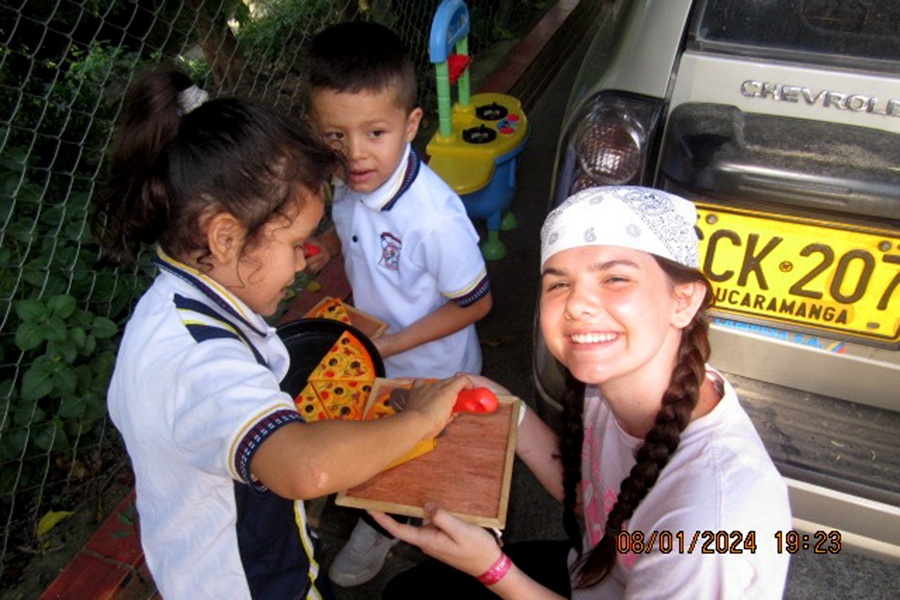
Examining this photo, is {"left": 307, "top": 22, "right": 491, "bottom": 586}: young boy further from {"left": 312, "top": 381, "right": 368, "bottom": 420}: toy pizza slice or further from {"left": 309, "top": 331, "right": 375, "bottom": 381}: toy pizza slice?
{"left": 312, "top": 381, "right": 368, "bottom": 420}: toy pizza slice

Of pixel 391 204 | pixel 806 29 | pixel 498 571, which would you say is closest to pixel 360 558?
pixel 498 571

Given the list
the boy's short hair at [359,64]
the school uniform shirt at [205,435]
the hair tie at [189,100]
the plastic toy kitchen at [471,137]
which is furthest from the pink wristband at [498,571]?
the plastic toy kitchen at [471,137]

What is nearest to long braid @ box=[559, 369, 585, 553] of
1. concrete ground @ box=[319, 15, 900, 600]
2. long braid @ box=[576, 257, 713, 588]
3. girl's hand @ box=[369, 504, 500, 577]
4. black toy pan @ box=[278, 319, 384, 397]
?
long braid @ box=[576, 257, 713, 588]

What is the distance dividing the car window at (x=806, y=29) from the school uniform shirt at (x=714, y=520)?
84 cm

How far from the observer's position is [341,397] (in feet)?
5.70

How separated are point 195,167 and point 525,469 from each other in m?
1.82

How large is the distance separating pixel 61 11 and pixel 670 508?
424cm

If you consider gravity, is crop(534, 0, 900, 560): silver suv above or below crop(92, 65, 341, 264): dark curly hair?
above

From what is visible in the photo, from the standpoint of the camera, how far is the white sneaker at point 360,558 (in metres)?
2.31

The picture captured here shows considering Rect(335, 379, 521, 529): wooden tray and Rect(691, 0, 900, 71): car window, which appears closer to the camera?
Rect(335, 379, 521, 529): wooden tray

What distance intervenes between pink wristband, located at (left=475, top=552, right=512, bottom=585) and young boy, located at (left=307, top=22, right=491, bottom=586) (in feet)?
2.49

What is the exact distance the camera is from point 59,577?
219 centimetres

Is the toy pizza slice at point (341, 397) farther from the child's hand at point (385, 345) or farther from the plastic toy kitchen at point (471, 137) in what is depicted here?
the plastic toy kitchen at point (471, 137)

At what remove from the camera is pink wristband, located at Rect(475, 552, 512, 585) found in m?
1.46
